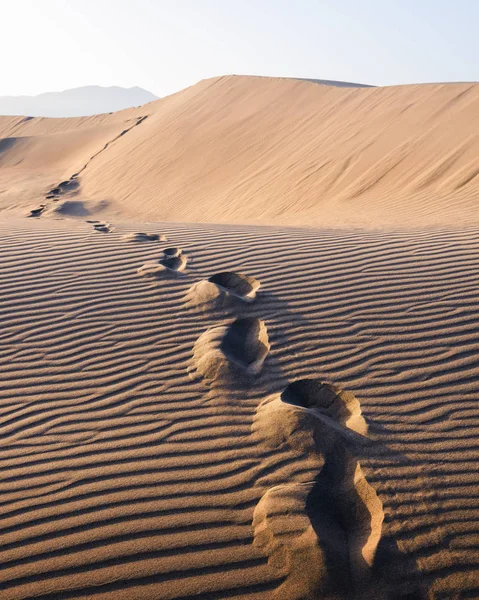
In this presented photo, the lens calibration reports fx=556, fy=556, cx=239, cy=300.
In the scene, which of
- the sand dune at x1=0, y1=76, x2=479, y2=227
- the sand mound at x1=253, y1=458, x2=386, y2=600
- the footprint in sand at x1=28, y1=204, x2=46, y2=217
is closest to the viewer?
the sand mound at x1=253, y1=458, x2=386, y2=600

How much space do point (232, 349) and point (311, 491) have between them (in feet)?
4.27

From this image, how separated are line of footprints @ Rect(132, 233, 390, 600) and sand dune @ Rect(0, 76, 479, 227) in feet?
15.4

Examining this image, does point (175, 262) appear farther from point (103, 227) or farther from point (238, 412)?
point (238, 412)

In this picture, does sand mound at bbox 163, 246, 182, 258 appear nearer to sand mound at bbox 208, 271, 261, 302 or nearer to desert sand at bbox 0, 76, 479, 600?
desert sand at bbox 0, 76, 479, 600

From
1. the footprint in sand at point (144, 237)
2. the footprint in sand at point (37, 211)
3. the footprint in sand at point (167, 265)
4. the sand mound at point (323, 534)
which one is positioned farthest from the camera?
the footprint in sand at point (37, 211)

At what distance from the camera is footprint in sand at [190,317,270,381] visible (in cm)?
357

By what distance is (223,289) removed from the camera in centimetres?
443

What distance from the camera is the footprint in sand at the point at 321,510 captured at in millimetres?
2400

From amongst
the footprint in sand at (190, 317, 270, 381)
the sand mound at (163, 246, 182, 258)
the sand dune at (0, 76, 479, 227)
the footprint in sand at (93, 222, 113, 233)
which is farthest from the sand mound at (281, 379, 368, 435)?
the sand dune at (0, 76, 479, 227)

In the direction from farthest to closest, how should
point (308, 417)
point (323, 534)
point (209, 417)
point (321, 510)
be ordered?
point (209, 417), point (308, 417), point (321, 510), point (323, 534)

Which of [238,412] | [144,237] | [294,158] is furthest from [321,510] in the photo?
[294,158]

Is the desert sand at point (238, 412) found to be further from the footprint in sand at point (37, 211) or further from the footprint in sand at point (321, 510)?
the footprint in sand at point (37, 211)

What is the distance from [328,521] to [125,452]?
43.8 inches

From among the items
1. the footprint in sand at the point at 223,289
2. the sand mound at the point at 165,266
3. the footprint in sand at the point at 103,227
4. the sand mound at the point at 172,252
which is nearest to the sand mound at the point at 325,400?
the footprint in sand at the point at 223,289
